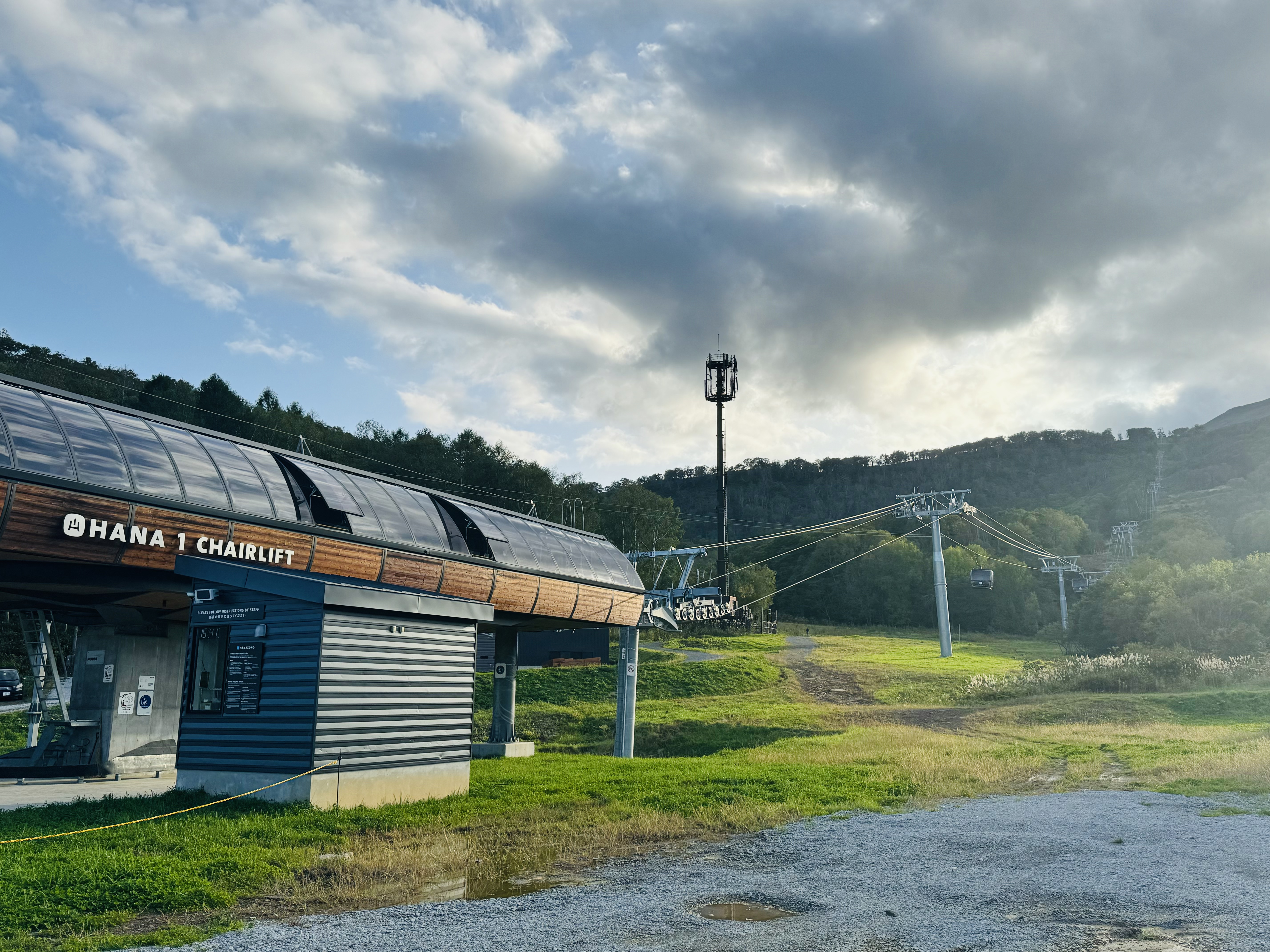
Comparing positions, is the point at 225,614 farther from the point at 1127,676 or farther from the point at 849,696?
the point at 1127,676

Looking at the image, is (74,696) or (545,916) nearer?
(545,916)

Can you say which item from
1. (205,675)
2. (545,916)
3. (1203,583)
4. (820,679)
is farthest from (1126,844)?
(1203,583)

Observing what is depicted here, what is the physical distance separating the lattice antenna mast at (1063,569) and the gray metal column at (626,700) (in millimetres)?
52877

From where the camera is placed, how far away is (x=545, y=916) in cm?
930

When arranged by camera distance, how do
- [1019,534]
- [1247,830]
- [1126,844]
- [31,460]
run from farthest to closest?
[1019,534] < [31,460] < [1247,830] < [1126,844]

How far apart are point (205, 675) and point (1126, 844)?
15441 millimetres

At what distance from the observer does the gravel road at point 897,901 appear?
8.34 metres

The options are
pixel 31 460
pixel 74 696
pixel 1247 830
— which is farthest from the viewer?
pixel 74 696

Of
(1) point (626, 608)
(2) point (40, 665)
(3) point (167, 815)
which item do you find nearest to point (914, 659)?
(1) point (626, 608)

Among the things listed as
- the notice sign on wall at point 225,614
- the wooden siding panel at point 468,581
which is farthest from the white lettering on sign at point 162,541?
the wooden siding panel at point 468,581

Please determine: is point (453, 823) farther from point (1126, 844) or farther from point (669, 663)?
point (669, 663)

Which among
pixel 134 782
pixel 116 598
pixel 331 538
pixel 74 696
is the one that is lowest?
pixel 134 782

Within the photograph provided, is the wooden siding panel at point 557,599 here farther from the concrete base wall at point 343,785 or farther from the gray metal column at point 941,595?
the gray metal column at point 941,595

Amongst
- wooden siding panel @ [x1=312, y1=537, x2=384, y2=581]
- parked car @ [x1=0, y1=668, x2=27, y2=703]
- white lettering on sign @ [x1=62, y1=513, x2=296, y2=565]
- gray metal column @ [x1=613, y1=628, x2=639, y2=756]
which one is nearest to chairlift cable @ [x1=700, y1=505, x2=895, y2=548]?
gray metal column @ [x1=613, y1=628, x2=639, y2=756]
